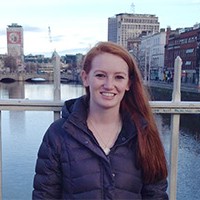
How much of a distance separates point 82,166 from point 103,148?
155 millimetres

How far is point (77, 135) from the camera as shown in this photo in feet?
5.76

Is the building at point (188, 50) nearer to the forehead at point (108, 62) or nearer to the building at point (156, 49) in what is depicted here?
the building at point (156, 49)

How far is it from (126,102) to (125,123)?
6.7 inches

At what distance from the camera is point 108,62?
1.77 metres

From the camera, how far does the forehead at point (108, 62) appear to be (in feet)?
5.81

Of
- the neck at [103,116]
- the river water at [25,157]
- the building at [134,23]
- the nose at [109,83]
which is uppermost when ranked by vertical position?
the building at [134,23]

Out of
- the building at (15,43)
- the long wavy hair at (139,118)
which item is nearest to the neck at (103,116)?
the long wavy hair at (139,118)

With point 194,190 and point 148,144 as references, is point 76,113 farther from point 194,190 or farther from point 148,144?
point 194,190

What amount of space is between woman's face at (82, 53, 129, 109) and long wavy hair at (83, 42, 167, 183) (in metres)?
0.04

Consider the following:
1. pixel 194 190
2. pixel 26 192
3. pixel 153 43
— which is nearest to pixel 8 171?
pixel 26 192

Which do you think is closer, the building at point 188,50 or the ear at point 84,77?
the ear at point 84,77

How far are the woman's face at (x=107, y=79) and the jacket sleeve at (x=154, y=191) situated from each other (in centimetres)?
53

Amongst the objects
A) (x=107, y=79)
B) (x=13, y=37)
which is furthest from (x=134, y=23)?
(x=107, y=79)

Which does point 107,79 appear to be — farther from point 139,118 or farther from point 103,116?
point 139,118
